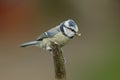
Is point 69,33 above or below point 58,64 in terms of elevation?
above

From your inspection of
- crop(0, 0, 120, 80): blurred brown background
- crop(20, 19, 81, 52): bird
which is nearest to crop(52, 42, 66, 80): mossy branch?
crop(20, 19, 81, 52): bird

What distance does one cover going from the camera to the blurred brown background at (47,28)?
14.8 ft

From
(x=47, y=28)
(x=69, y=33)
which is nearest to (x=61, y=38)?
(x=69, y=33)

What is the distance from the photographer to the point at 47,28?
530 cm

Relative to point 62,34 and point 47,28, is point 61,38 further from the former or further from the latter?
point 47,28

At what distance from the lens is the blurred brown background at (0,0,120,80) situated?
14.8 ft

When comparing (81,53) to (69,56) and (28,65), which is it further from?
(28,65)

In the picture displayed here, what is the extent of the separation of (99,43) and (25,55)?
0.75 m

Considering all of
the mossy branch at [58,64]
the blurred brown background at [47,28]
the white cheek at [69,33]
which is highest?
the blurred brown background at [47,28]

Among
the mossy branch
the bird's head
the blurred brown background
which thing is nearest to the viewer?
the mossy branch

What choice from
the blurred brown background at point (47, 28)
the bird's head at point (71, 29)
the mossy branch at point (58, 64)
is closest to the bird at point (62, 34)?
the bird's head at point (71, 29)

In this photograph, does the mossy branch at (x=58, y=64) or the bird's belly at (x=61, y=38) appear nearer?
the mossy branch at (x=58, y=64)

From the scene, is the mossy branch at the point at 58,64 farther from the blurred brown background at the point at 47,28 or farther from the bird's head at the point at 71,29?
the blurred brown background at the point at 47,28

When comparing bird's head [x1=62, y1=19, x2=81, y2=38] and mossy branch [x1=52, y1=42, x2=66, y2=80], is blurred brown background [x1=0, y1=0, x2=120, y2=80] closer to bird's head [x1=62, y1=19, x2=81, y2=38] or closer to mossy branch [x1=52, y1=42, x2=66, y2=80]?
bird's head [x1=62, y1=19, x2=81, y2=38]
